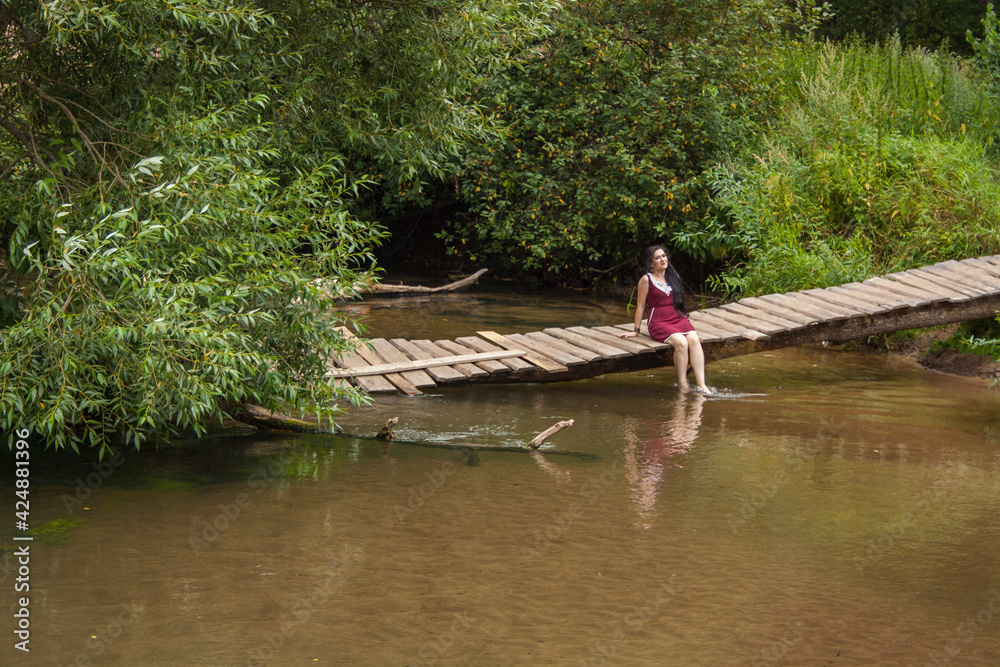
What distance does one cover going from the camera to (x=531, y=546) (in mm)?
4719

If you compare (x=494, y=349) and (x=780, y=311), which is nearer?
(x=494, y=349)

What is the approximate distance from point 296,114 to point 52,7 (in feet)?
5.67

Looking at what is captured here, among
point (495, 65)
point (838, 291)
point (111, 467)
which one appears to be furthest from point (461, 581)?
point (838, 291)

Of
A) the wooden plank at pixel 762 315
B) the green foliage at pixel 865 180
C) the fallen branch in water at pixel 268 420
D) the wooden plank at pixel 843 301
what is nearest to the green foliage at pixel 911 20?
the green foliage at pixel 865 180

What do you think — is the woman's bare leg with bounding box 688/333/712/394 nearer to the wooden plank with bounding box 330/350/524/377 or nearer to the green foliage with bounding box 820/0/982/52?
the wooden plank with bounding box 330/350/524/377

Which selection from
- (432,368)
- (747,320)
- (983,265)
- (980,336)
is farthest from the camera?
(980,336)

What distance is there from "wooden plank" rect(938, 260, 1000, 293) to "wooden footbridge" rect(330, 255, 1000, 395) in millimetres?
17

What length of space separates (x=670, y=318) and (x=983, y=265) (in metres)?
3.79

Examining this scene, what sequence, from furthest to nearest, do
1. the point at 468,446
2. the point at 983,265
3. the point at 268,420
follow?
the point at 983,265 < the point at 268,420 < the point at 468,446

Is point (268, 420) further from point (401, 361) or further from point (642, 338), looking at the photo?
point (642, 338)

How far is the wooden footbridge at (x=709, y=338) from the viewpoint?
7977 mm

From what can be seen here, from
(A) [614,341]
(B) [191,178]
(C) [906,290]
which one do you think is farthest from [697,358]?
(B) [191,178]

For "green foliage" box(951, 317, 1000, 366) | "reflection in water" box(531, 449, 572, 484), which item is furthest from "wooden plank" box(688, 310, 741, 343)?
"green foliage" box(951, 317, 1000, 366)

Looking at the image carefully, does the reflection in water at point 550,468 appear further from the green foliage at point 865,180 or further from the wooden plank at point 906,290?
the green foliage at point 865,180
